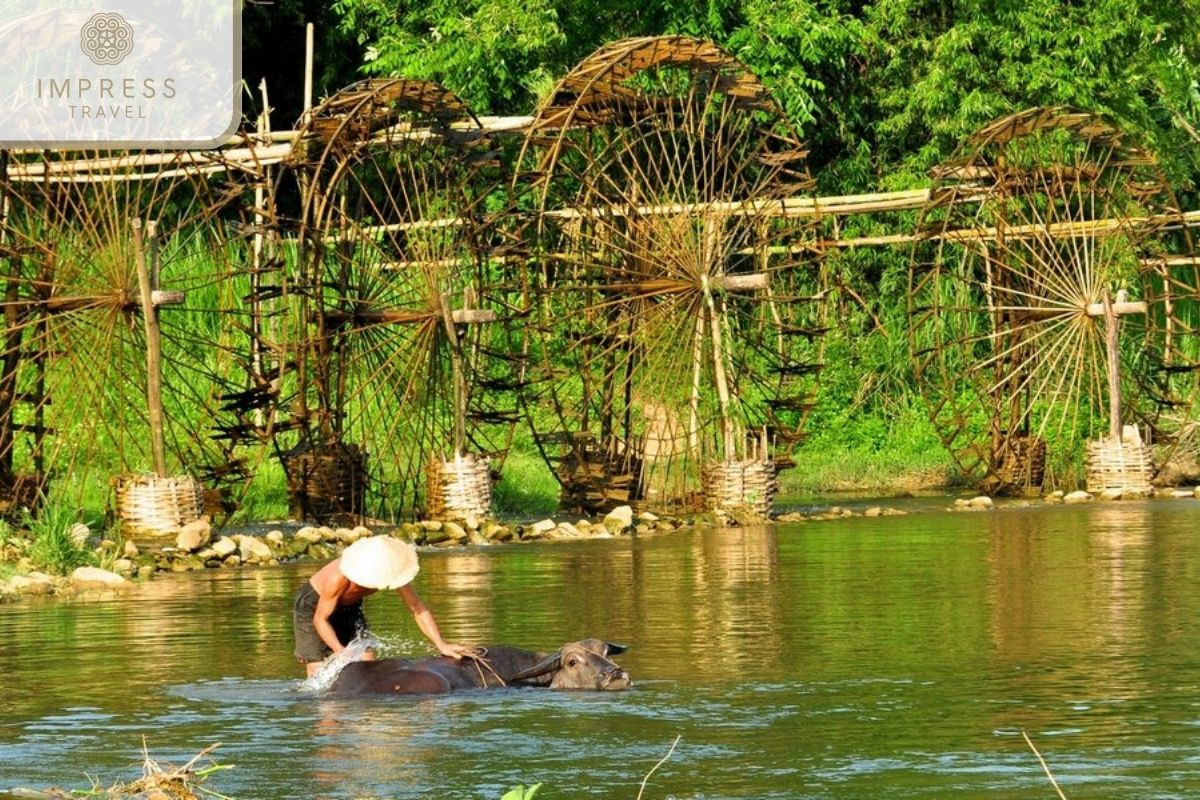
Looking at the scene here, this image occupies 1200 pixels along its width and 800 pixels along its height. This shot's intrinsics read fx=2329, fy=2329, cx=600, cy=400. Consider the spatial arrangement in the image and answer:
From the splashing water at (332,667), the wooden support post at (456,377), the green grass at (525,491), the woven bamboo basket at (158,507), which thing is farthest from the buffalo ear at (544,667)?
the green grass at (525,491)

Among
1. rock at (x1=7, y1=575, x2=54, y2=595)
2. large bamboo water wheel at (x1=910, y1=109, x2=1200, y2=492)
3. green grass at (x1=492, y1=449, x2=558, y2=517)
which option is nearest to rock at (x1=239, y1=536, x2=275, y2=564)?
rock at (x1=7, y1=575, x2=54, y2=595)

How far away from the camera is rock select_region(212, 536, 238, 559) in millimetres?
19214

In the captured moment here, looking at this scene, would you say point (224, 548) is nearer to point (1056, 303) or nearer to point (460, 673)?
point (460, 673)

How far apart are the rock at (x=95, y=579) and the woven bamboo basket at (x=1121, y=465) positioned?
11.3m

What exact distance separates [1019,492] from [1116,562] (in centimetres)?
810

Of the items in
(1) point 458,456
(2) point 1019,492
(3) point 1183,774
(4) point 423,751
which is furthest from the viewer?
(2) point 1019,492

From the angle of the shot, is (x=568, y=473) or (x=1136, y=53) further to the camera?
(x=1136, y=53)

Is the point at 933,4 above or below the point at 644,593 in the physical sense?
above

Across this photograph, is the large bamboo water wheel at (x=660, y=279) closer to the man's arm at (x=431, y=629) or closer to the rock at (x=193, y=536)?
the rock at (x=193, y=536)

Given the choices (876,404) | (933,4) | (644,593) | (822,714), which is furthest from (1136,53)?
(822,714)

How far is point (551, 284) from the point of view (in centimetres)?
2584

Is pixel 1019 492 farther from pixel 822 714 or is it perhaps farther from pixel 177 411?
pixel 822 714

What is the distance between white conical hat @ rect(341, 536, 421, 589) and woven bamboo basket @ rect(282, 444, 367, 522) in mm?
10047

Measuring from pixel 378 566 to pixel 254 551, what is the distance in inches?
315
